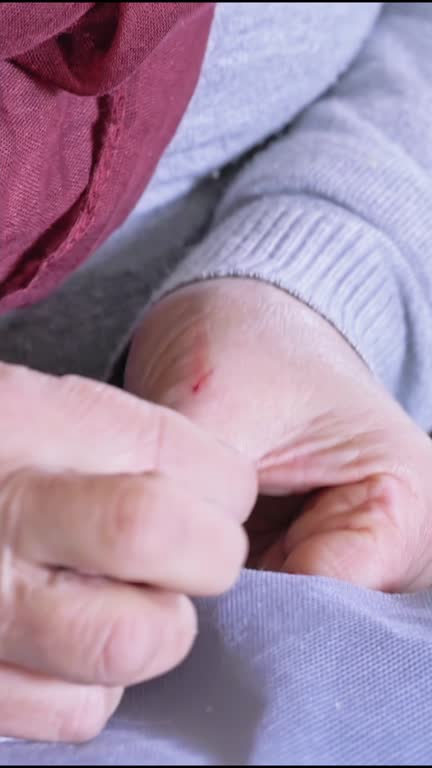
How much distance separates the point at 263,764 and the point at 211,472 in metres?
0.07

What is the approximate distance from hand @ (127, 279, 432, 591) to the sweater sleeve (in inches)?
1.7

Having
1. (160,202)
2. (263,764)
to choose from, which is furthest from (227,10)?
(263,764)

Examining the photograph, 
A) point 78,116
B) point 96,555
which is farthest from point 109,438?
point 78,116

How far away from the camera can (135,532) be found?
187 millimetres

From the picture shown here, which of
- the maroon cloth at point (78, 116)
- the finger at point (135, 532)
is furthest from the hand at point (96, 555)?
the maroon cloth at point (78, 116)

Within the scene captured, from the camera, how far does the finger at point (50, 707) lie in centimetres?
20

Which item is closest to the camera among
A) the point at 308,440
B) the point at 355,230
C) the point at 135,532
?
the point at 135,532

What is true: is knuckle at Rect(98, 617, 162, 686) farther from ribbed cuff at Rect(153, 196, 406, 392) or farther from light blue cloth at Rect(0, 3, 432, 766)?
ribbed cuff at Rect(153, 196, 406, 392)

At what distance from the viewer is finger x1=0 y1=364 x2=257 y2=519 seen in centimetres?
22

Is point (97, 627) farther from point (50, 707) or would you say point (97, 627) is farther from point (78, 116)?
point (78, 116)

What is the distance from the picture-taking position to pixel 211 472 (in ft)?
0.72

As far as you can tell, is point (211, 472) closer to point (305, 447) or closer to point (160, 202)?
point (305, 447)

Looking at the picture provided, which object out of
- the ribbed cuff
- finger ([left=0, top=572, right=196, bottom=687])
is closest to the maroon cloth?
the ribbed cuff

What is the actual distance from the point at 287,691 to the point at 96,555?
5cm
